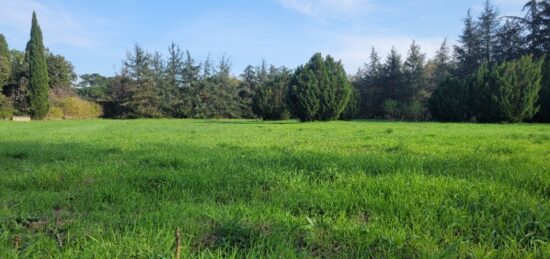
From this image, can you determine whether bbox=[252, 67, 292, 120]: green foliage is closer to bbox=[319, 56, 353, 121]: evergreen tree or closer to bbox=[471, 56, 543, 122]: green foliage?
bbox=[319, 56, 353, 121]: evergreen tree

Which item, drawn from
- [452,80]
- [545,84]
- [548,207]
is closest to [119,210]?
[548,207]

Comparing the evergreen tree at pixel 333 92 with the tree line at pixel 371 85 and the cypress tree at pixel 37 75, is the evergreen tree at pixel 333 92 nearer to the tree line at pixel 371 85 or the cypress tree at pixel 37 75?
the tree line at pixel 371 85

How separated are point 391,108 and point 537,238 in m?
42.2

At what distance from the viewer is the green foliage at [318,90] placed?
92.4 ft

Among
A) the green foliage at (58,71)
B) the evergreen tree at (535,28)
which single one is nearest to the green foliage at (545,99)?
the evergreen tree at (535,28)

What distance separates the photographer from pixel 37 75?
126 feet

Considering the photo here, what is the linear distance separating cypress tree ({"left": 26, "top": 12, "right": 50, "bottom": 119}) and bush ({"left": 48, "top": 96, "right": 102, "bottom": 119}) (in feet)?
12.0

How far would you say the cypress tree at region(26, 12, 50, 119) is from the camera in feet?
125

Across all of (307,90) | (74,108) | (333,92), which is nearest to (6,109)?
(74,108)

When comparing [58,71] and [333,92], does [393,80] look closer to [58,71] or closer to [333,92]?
[333,92]

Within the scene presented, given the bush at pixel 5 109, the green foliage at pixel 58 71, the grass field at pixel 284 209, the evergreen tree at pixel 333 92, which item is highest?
the green foliage at pixel 58 71

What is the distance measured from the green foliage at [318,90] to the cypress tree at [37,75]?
89.7ft

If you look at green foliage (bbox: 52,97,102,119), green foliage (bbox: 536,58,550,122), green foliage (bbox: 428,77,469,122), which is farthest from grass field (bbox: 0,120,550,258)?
green foliage (bbox: 52,97,102,119)

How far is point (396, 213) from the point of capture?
3.08m
